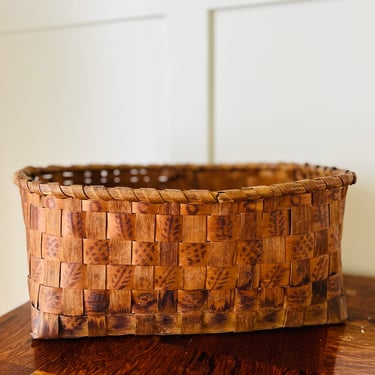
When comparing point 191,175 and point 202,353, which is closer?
point 202,353

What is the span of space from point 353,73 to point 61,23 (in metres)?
0.65

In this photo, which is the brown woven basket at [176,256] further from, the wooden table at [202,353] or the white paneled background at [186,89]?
the white paneled background at [186,89]

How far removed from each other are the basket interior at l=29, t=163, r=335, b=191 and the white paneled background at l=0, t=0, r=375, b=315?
64mm

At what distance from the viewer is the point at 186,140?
901mm

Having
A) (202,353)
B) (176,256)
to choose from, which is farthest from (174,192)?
(202,353)

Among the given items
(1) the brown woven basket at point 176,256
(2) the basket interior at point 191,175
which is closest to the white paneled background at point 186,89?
(2) the basket interior at point 191,175

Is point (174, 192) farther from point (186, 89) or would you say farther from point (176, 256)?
point (186, 89)

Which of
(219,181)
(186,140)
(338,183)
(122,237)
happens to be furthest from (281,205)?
(186,140)

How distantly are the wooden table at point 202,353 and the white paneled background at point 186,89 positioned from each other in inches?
13.7

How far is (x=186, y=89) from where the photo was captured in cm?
89

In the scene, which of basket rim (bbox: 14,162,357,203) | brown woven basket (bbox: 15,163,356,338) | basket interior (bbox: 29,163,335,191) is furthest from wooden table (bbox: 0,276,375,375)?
basket interior (bbox: 29,163,335,191)

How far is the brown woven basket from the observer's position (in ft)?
1.57

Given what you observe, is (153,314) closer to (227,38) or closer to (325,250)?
(325,250)

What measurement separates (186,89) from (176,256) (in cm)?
49
